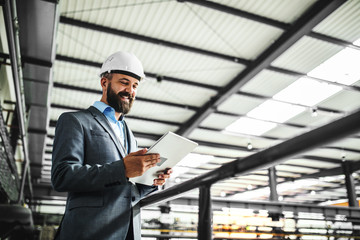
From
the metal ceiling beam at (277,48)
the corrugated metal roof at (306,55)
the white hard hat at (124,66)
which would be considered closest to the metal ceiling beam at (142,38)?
the metal ceiling beam at (277,48)

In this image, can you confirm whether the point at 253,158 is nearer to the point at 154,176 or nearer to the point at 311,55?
the point at 154,176

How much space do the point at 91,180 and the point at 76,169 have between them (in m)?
0.07

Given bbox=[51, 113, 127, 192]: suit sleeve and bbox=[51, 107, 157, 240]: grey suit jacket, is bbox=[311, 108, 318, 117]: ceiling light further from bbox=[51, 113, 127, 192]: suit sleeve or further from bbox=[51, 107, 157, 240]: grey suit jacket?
bbox=[51, 113, 127, 192]: suit sleeve

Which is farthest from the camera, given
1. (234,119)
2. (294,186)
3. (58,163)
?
(294,186)

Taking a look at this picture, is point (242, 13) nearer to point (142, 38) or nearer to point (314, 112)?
point (142, 38)

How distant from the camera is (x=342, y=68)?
7.40m

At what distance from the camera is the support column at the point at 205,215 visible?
1.29m

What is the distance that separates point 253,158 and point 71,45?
22.2 ft

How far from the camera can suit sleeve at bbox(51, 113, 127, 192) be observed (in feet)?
3.73

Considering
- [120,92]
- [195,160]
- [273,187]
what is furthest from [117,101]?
[273,187]

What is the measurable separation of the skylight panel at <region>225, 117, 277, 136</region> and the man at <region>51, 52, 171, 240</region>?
909 cm

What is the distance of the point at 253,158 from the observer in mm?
1020

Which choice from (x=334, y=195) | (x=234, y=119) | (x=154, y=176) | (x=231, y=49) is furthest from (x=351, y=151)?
(x=154, y=176)

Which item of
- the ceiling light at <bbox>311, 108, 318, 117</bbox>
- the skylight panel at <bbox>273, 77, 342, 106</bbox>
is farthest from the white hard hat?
the ceiling light at <bbox>311, 108, 318, 117</bbox>
